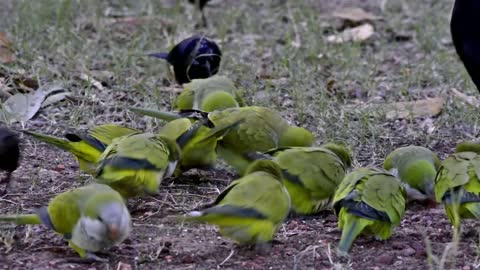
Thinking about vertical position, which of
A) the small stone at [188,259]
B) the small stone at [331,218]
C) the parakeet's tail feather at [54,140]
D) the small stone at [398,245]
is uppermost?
the parakeet's tail feather at [54,140]

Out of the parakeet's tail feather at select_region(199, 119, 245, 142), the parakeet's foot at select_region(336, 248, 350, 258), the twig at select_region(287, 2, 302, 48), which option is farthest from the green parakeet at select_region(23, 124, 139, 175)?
the twig at select_region(287, 2, 302, 48)

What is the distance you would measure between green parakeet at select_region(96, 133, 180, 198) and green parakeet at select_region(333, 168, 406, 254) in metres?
0.68

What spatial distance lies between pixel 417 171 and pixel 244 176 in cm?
76

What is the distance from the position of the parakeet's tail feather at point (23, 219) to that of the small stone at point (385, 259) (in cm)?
108

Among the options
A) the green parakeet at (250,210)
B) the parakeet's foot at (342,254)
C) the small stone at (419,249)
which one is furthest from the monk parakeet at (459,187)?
the green parakeet at (250,210)

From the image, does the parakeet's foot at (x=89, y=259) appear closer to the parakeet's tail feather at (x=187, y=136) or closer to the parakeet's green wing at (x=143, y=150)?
the parakeet's green wing at (x=143, y=150)

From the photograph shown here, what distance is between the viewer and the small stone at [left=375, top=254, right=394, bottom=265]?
3141 mm

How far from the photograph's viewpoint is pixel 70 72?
18.1 ft

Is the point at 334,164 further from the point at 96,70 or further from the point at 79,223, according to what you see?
the point at 96,70

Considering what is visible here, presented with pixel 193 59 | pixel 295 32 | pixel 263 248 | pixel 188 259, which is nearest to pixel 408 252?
pixel 263 248

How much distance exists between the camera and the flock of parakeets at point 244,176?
3059 millimetres

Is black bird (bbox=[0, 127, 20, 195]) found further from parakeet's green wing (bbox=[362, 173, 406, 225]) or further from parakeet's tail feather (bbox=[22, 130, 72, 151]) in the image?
parakeet's green wing (bbox=[362, 173, 406, 225])

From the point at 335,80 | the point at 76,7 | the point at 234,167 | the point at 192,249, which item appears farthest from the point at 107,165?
the point at 76,7

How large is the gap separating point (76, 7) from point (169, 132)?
9.21 feet
